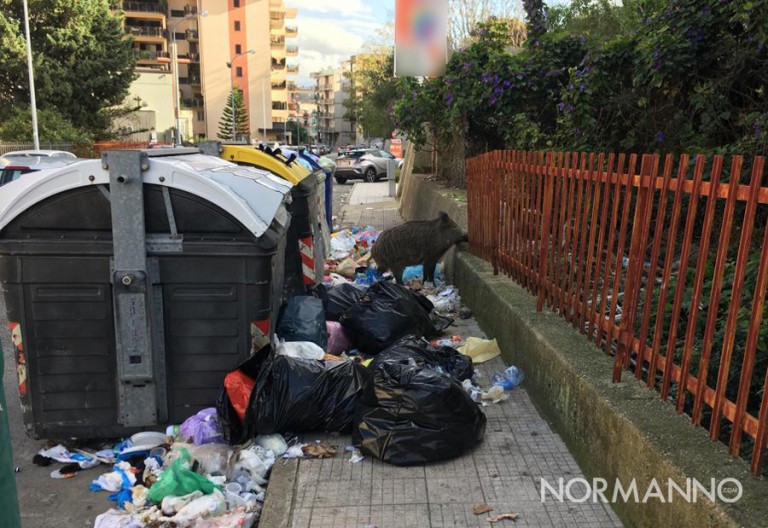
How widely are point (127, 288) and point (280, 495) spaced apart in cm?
151

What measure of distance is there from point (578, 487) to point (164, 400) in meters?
2.45

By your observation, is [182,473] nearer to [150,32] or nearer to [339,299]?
[339,299]

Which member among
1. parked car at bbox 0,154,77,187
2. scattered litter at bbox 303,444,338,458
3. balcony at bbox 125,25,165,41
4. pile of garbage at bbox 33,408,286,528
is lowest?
pile of garbage at bbox 33,408,286,528

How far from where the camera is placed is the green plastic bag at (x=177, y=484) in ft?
10.9

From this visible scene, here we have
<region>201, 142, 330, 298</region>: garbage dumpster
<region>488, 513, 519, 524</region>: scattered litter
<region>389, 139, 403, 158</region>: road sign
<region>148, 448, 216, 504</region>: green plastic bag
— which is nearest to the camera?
<region>488, 513, 519, 524</region>: scattered litter

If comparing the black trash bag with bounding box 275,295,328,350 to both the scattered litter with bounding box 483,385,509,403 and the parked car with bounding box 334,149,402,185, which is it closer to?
the scattered litter with bounding box 483,385,509,403

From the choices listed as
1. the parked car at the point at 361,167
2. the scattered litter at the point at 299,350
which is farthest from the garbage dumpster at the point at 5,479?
the parked car at the point at 361,167

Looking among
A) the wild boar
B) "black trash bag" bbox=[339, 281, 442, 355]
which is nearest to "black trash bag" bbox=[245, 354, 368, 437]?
"black trash bag" bbox=[339, 281, 442, 355]

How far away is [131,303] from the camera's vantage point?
12.3ft

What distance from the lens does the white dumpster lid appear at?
11.9 feet

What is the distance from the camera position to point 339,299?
6.04m

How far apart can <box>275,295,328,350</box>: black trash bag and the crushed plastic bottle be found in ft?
4.57

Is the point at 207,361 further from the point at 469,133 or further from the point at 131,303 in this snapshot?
the point at 469,133

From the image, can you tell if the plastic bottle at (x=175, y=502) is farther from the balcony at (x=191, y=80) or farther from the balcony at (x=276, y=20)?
the balcony at (x=276, y=20)
